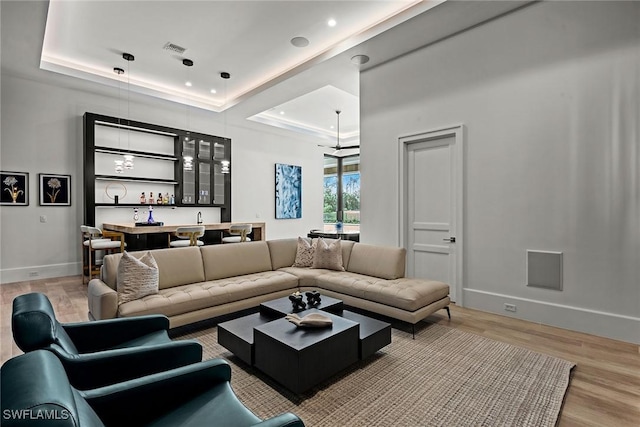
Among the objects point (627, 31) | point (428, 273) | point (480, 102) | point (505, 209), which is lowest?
point (428, 273)

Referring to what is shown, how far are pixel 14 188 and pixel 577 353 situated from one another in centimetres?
793

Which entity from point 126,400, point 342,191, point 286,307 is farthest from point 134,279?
point 342,191

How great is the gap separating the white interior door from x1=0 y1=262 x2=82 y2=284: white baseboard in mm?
5915

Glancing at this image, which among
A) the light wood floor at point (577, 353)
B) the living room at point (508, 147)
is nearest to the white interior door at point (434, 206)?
the living room at point (508, 147)

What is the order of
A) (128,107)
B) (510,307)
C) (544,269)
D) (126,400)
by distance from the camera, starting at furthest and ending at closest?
(128,107) < (510,307) < (544,269) < (126,400)

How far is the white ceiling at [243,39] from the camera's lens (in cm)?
380

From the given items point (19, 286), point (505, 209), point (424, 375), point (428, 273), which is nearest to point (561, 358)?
point (424, 375)

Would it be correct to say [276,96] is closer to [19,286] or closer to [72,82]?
[72,82]

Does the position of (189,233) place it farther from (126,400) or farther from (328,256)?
(126,400)

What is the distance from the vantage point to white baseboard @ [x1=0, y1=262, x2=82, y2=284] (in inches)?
208

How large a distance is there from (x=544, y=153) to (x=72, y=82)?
715 centimetres

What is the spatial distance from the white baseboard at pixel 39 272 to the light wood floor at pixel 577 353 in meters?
0.80

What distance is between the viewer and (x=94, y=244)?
16.6ft

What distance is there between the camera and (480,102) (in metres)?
4.04
